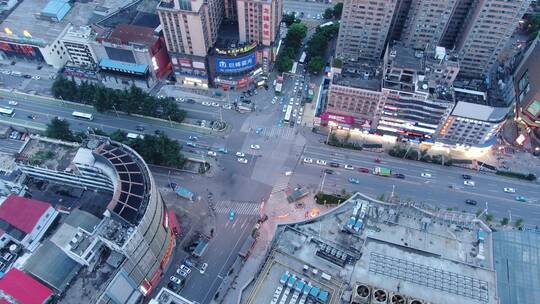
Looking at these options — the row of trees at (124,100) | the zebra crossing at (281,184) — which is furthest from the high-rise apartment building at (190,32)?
the zebra crossing at (281,184)

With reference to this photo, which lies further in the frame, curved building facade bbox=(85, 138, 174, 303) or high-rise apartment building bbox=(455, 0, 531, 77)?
high-rise apartment building bbox=(455, 0, 531, 77)

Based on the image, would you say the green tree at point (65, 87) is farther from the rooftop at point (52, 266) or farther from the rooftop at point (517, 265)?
the rooftop at point (517, 265)

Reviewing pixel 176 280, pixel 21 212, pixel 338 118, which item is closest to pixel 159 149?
pixel 21 212

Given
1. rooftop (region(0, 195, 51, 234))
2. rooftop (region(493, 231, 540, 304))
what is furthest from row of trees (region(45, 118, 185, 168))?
rooftop (region(493, 231, 540, 304))

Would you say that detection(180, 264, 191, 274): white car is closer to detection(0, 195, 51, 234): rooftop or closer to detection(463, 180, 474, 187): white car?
detection(0, 195, 51, 234): rooftop

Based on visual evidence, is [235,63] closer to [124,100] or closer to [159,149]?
[124,100]

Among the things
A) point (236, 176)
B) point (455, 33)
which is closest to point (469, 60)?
point (455, 33)

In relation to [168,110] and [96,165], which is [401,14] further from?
[96,165]
